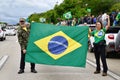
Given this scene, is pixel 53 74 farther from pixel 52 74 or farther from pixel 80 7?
pixel 80 7

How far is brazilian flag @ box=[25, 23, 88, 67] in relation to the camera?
12.7 metres

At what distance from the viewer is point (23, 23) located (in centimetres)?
1295

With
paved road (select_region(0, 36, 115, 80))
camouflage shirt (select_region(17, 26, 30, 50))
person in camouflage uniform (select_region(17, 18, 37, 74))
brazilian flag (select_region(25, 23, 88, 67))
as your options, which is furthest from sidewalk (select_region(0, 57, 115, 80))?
camouflage shirt (select_region(17, 26, 30, 50))

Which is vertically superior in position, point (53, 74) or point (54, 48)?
point (54, 48)

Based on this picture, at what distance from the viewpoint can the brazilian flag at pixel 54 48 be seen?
12.7 meters

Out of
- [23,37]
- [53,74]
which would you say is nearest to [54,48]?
[53,74]

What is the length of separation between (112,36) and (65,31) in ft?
17.5

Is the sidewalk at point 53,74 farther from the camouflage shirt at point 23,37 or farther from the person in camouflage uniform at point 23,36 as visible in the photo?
the camouflage shirt at point 23,37

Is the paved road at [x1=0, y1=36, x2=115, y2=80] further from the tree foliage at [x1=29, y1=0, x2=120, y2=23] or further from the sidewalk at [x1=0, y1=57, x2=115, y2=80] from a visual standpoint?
the tree foliage at [x1=29, y1=0, x2=120, y2=23]

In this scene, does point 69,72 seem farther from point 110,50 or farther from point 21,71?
point 110,50

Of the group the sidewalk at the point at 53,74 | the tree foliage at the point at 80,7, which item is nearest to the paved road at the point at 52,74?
the sidewalk at the point at 53,74

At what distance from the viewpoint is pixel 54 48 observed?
1279cm

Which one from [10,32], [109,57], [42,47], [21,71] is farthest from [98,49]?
[10,32]

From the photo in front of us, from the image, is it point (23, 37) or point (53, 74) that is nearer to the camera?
point (53, 74)
